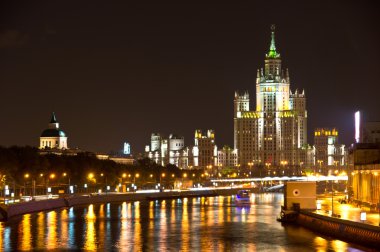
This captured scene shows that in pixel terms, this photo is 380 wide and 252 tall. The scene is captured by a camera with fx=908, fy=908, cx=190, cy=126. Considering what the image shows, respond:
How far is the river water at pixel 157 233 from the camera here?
64000 millimetres

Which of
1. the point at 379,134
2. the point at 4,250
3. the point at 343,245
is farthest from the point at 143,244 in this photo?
the point at 379,134

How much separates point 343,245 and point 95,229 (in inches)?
1050

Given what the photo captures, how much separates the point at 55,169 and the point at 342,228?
74968 millimetres

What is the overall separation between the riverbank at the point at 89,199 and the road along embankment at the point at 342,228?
1116 inches

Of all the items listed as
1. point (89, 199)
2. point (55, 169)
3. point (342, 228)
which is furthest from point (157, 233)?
point (55, 169)

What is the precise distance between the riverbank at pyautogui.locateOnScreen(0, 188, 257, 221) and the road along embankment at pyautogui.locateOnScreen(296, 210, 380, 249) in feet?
93.0

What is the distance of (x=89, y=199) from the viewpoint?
406 feet

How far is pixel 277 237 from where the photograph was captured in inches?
2776

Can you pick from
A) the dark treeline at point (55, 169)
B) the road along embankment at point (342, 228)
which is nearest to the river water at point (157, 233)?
the road along embankment at point (342, 228)

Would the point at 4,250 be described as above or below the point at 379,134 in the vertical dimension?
below

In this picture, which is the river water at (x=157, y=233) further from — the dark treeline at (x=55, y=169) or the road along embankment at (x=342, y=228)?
the dark treeline at (x=55, y=169)

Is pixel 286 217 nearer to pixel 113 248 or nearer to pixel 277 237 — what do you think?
pixel 277 237

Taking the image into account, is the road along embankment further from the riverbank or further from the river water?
the riverbank

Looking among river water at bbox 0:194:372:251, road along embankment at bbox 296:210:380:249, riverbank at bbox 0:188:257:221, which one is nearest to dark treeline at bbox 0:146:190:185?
riverbank at bbox 0:188:257:221
